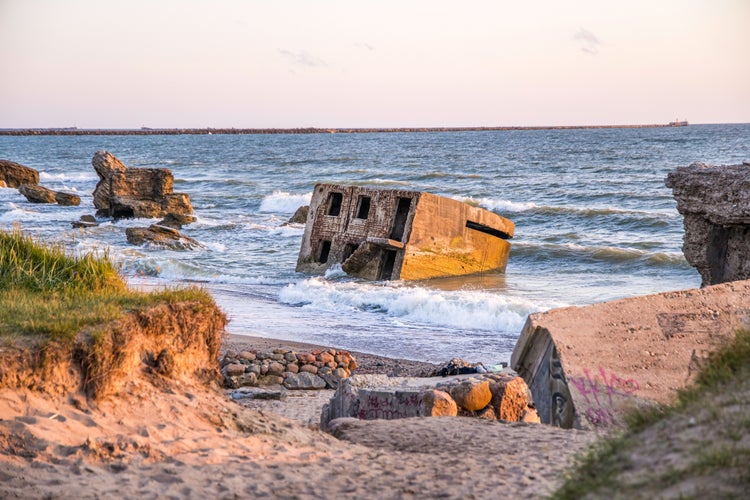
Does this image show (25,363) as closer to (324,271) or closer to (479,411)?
(479,411)

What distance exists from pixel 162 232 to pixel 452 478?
18663 mm

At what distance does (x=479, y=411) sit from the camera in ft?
23.2

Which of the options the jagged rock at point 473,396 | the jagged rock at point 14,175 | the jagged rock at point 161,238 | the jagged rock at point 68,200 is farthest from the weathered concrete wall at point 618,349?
the jagged rock at point 14,175

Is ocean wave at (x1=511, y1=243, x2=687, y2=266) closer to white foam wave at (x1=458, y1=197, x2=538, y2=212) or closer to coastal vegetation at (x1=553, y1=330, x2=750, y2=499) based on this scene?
white foam wave at (x1=458, y1=197, x2=538, y2=212)

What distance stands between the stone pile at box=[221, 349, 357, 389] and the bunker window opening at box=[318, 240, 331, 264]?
694 centimetres

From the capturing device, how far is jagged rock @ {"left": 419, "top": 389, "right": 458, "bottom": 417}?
6.86m

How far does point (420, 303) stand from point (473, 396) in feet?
22.5

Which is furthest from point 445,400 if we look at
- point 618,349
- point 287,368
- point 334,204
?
point 334,204

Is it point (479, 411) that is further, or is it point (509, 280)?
point (509, 280)

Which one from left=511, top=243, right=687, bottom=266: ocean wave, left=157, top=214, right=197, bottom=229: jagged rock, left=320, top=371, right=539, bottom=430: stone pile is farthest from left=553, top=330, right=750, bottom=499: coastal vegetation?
left=157, top=214, right=197, bottom=229: jagged rock

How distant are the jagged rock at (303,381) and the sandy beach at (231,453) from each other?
3216 mm

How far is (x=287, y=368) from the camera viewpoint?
9.68 m

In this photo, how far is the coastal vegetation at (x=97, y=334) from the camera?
5.16m

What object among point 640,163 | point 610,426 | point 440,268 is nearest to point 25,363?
point 610,426
